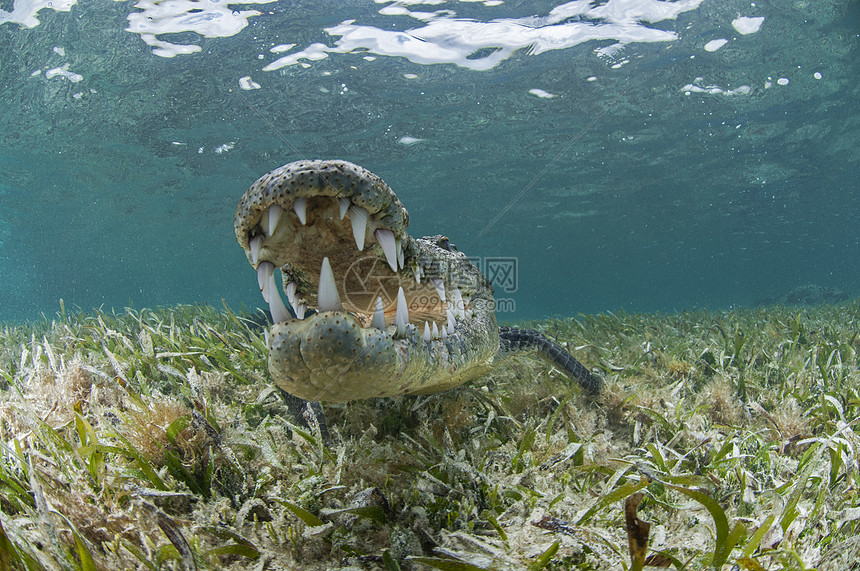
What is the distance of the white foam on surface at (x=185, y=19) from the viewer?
32.2 feet

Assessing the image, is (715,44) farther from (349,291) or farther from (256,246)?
(256,246)

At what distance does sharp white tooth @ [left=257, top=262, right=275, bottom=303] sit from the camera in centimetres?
177

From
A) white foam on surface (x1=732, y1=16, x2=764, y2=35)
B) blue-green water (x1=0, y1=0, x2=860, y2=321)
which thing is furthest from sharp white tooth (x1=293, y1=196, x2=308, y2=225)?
white foam on surface (x1=732, y1=16, x2=764, y2=35)

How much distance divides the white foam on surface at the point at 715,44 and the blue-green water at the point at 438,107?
52mm

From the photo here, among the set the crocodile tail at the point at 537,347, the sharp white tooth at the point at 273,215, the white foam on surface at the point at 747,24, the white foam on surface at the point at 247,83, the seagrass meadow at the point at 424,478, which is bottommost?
the crocodile tail at the point at 537,347

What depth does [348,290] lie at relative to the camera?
8.39ft

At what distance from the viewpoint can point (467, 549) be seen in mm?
1455

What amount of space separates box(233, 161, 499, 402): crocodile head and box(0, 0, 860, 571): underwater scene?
0.01 meters

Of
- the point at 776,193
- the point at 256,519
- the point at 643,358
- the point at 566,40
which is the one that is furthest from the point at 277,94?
the point at 776,193

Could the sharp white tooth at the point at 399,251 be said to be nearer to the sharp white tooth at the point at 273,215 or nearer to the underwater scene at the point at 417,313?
the underwater scene at the point at 417,313

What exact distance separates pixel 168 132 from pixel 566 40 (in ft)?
46.5

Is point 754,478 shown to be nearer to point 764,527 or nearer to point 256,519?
point 764,527

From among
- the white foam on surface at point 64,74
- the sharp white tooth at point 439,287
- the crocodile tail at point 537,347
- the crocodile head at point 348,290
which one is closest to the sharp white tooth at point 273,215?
the crocodile head at point 348,290

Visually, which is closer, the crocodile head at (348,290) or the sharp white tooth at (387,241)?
the crocodile head at (348,290)
